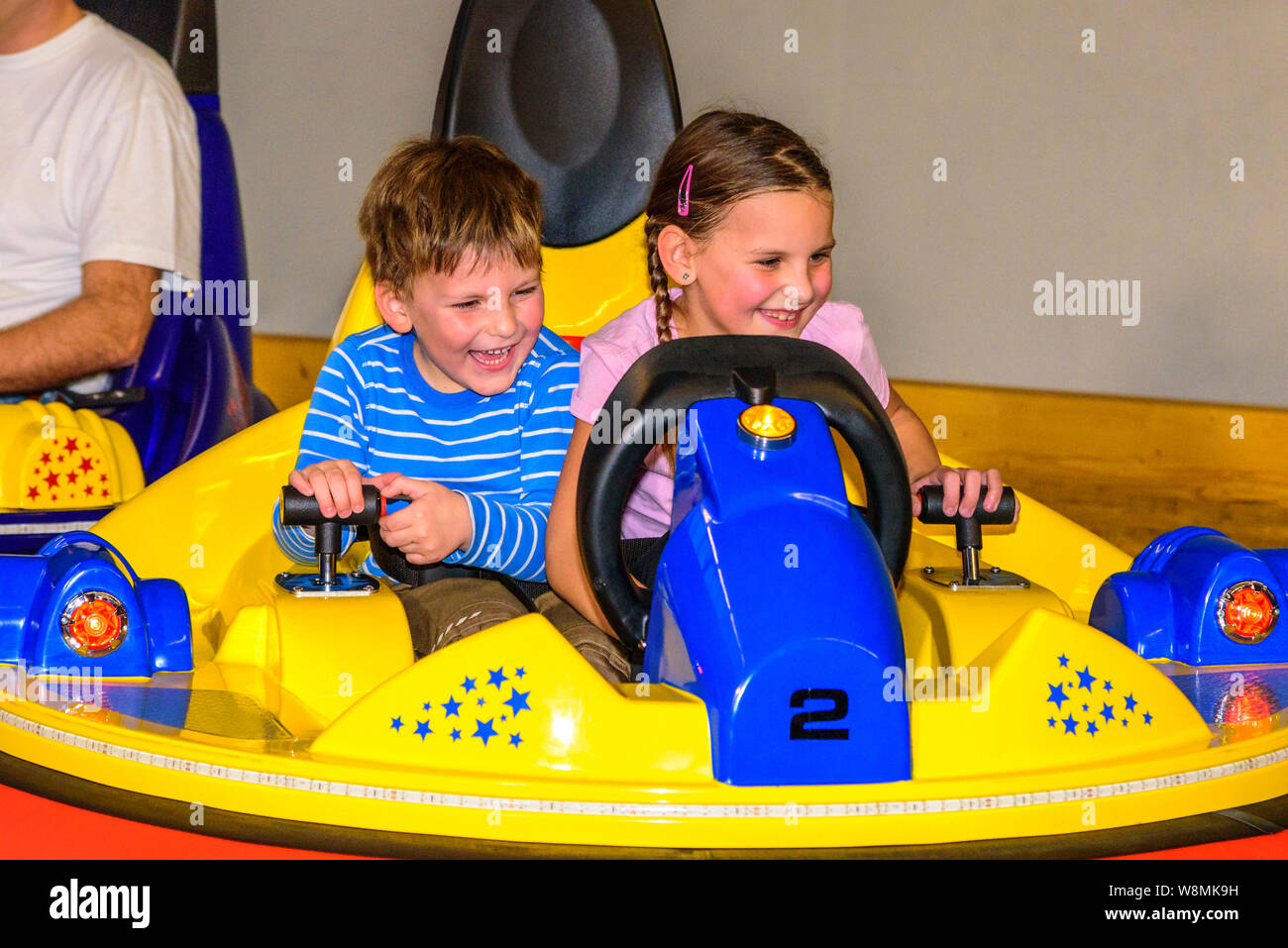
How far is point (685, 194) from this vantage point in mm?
1211

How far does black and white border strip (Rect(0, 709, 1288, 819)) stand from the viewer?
31.1 inches

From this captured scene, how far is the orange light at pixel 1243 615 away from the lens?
1.04 m

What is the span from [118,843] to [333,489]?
10.2 inches

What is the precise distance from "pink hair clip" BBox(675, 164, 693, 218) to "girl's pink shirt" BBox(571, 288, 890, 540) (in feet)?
0.28

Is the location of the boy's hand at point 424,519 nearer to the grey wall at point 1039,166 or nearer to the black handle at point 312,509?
the black handle at point 312,509

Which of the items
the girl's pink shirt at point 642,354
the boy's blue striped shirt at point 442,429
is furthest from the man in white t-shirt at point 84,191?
the girl's pink shirt at point 642,354

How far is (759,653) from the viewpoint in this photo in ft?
2.65

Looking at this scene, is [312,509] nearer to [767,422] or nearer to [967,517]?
[767,422]

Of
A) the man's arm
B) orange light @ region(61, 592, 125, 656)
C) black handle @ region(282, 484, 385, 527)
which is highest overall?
the man's arm

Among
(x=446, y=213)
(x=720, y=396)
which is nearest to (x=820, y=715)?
(x=720, y=396)

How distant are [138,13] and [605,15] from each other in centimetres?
102

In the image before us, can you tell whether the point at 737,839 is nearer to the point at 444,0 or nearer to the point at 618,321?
the point at 618,321

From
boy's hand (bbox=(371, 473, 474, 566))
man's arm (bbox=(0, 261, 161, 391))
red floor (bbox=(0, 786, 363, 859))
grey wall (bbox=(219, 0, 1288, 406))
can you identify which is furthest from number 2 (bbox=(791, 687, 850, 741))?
grey wall (bbox=(219, 0, 1288, 406))

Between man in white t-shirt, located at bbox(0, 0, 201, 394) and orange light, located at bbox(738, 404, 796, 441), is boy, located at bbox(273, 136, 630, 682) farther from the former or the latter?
man in white t-shirt, located at bbox(0, 0, 201, 394)
